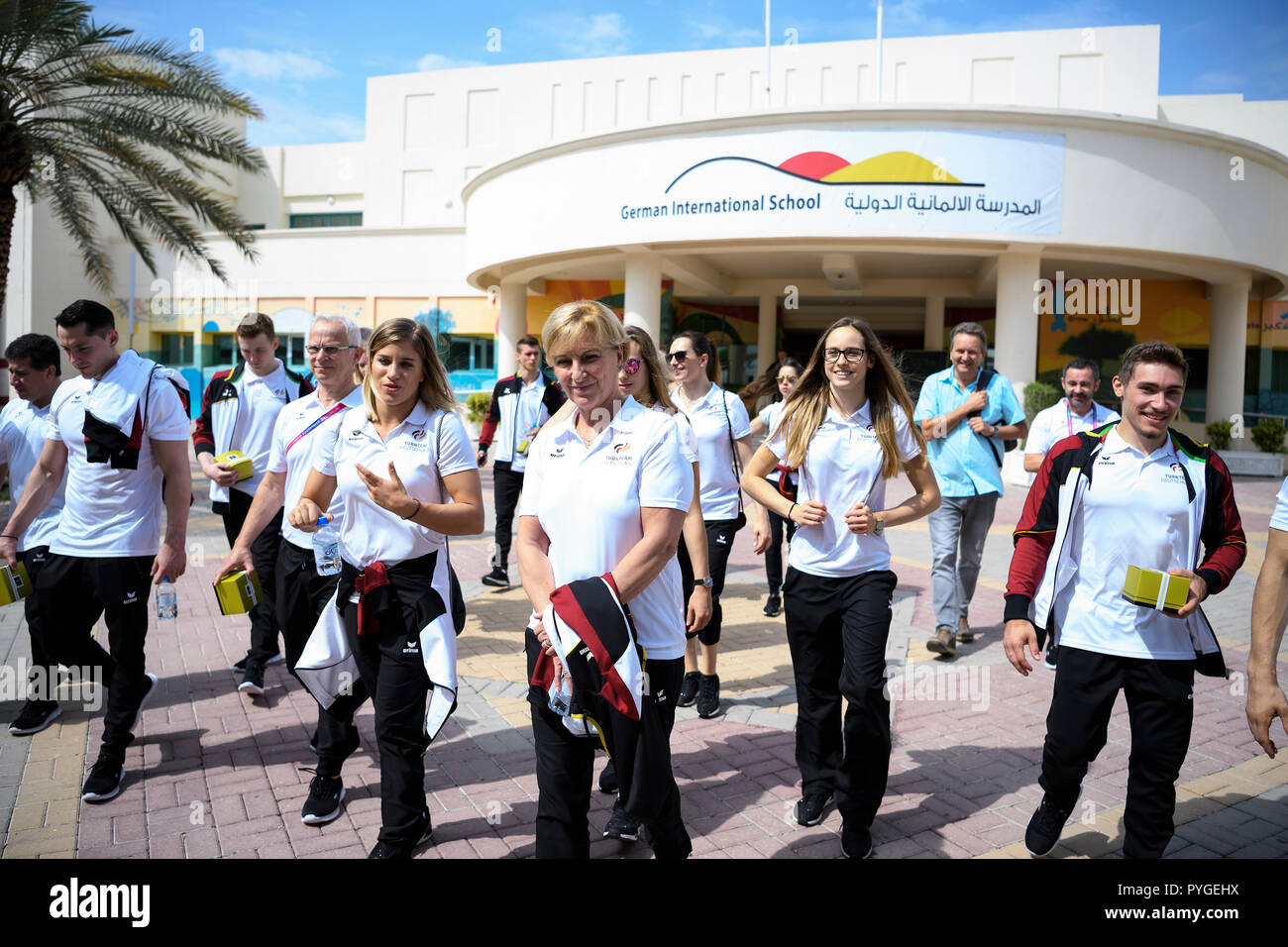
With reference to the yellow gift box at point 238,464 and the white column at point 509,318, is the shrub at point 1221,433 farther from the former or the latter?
the yellow gift box at point 238,464

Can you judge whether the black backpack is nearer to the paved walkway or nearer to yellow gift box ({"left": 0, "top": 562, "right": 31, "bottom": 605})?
the paved walkway

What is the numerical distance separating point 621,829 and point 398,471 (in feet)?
5.40

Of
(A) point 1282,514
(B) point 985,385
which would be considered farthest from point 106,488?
(B) point 985,385

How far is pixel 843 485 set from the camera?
3.77m

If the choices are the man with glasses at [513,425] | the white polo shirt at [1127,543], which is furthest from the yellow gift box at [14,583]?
the white polo shirt at [1127,543]

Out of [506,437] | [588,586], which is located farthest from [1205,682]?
[506,437]

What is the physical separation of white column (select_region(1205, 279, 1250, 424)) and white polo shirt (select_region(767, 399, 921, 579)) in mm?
22715

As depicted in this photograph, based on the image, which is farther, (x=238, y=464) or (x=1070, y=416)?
(x=1070, y=416)

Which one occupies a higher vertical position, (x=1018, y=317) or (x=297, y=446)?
(x=1018, y=317)

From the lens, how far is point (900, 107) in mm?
17578

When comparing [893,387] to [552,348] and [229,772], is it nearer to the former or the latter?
[552,348]

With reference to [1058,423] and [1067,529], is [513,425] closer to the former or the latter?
[1058,423]

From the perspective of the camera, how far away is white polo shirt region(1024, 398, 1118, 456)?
6367 millimetres

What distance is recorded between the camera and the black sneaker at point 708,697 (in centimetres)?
505
